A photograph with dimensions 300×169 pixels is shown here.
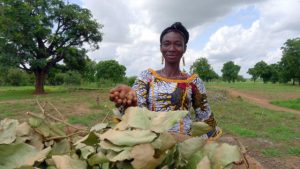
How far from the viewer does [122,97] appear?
166 cm

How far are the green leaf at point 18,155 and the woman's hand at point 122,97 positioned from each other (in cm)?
62

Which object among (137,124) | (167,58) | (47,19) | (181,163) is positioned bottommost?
(181,163)

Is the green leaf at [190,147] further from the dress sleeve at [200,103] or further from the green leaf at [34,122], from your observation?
the dress sleeve at [200,103]

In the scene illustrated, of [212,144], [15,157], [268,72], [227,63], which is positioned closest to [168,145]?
[212,144]

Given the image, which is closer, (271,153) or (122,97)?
(122,97)

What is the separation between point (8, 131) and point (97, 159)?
0.40 m

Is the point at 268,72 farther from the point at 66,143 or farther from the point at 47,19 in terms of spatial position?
the point at 66,143

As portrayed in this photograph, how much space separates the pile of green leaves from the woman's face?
1.27m

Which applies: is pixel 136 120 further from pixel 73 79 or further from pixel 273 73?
pixel 273 73

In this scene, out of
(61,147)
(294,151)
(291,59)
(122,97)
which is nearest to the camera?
(61,147)

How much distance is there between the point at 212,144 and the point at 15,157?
0.56 metres

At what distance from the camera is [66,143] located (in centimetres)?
116

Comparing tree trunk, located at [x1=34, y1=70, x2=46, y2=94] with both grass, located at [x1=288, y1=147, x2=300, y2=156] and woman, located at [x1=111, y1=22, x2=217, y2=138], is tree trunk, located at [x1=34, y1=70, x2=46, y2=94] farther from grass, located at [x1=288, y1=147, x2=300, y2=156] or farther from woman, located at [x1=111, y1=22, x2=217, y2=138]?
woman, located at [x1=111, y1=22, x2=217, y2=138]

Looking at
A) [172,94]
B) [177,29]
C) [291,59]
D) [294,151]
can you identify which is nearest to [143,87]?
[172,94]
